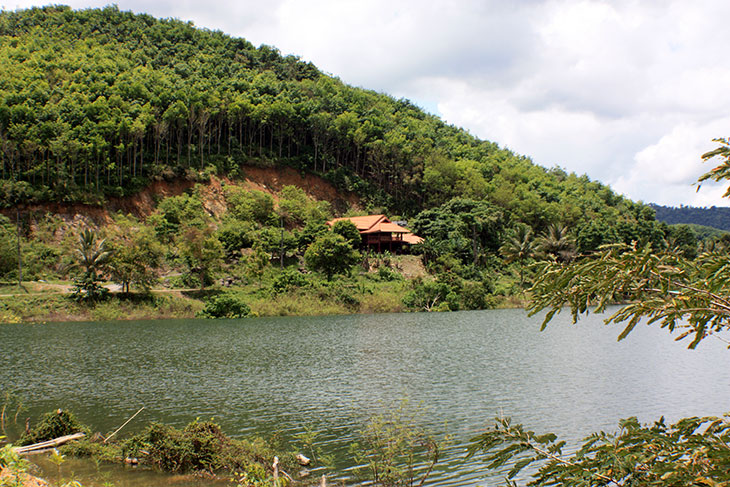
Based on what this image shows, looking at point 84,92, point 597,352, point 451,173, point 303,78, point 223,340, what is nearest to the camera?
point 597,352

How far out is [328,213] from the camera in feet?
233

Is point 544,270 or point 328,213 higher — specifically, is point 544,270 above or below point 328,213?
below

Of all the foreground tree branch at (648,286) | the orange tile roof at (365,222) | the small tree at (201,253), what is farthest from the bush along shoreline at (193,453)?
the orange tile roof at (365,222)

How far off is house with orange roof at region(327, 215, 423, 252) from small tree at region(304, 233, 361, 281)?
9626mm

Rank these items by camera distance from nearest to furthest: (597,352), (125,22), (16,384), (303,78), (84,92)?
(16,384)
(597,352)
(84,92)
(125,22)
(303,78)

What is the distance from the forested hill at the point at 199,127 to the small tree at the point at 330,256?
22.0 meters

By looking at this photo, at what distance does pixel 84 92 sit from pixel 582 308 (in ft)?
241

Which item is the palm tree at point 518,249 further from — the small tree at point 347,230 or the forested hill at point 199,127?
the small tree at point 347,230

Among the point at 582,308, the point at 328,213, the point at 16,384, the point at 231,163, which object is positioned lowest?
the point at 16,384

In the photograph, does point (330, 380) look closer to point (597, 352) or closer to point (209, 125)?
point (597, 352)

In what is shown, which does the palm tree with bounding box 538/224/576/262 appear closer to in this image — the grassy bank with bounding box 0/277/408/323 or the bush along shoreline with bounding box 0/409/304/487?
the grassy bank with bounding box 0/277/408/323

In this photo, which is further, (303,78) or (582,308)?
(303,78)

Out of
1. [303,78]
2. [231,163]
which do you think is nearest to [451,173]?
[231,163]

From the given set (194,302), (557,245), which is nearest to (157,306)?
(194,302)
